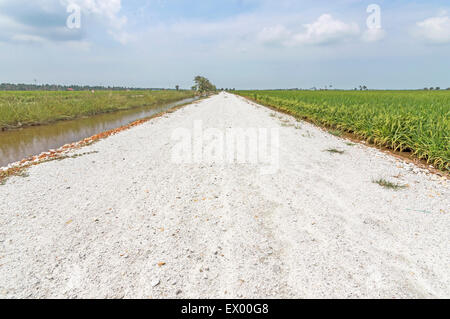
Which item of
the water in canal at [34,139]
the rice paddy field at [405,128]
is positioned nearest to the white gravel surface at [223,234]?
the rice paddy field at [405,128]

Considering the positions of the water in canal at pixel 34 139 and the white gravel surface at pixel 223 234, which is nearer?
the white gravel surface at pixel 223 234

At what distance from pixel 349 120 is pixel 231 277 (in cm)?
980

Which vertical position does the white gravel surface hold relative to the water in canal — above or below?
below

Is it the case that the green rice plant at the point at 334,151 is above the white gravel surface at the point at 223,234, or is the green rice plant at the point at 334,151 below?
above

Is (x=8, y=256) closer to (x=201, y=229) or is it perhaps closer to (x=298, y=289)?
(x=201, y=229)

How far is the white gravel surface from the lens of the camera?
2.17 m

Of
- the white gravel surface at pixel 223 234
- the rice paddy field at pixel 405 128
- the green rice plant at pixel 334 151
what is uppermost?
the rice paddy field at pixel 405 128

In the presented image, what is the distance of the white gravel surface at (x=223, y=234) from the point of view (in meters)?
2.17

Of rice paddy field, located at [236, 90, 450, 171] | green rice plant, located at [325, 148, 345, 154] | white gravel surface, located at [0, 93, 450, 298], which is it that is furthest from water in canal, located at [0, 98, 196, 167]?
rice paddy field, located at [236, 90, 450, 171]

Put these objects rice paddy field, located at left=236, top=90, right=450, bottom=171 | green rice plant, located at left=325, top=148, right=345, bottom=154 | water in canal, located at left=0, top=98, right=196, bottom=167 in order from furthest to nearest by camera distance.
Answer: water in canal, located at left=0, top=98, right=196, bottom=167, green rice plant, located at left=325, top=148, right=345, bottom=154, rice paddy field, located at left=236, top=90, right=450, bottom=171

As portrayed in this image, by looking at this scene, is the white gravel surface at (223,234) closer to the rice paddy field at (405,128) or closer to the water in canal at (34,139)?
the rice paddy field at (405,128)

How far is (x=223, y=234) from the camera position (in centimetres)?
297

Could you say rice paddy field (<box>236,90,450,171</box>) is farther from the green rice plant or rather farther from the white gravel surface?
the green rice plant

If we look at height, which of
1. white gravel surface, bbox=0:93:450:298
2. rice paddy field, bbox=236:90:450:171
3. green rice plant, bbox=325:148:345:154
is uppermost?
rice paddy field, bbox=236:90:450:171
